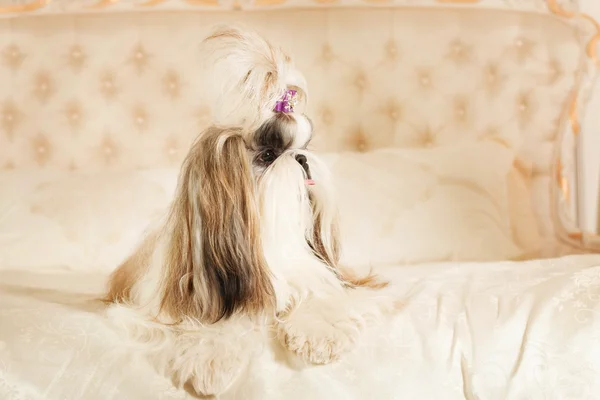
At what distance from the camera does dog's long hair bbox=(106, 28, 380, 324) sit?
52.3 inches

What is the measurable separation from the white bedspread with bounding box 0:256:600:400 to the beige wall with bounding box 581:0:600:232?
124 centimetres

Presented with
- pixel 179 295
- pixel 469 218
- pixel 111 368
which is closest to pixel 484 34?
pixel 469 218

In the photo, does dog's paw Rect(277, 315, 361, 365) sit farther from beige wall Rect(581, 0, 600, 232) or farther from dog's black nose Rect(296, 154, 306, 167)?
beige wall Rect(581, 0, 600, 232)

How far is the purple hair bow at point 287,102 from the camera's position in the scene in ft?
4.70

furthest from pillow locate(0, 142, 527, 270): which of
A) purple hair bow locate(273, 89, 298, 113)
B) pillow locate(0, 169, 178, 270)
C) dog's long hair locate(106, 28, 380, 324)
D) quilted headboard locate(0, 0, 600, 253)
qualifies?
purple hair bow locate(273, 89, 298, 113)

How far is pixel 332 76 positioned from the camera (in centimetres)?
246

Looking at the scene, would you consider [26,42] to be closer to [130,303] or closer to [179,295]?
[130,303]

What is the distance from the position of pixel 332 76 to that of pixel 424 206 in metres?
0.68

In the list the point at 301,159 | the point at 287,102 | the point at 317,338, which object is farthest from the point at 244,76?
the point at 317,338

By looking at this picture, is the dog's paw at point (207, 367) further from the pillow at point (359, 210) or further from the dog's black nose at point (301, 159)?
the pillow at point (359, 210)

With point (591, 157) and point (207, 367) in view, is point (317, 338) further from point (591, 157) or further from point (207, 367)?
point (591, 157)

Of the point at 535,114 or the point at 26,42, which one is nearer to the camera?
the point at 26,42

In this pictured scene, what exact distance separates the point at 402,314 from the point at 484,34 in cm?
155

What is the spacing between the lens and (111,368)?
1.32 meters
